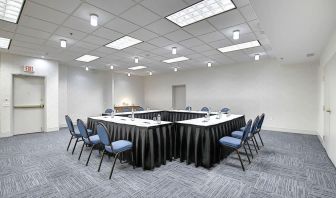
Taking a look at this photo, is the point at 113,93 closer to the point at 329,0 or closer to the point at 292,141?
the point at 292,141

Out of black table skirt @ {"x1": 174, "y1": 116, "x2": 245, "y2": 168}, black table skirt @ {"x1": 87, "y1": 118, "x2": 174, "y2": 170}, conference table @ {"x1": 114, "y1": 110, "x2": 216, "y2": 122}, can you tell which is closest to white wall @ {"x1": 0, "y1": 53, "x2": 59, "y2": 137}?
conference table @ {"x1": 114, "y1": 110, "x2": 216, "y2": 122}

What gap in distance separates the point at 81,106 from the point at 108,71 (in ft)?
7.99

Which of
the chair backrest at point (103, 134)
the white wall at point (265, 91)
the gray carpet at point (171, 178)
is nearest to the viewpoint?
the gray carpet at point (171, 178)

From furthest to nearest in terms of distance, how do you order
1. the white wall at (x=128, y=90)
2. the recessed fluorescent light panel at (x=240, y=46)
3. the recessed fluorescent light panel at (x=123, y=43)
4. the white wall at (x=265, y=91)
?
the white wall at (x=128, y=90)
the white wall at (x=265, y=91)
the recessed fluorescent light panel at (x=240, y=46)
the recessed fluorescent light panel at (x=123, y=43)

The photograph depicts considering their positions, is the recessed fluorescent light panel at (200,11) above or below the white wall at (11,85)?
above

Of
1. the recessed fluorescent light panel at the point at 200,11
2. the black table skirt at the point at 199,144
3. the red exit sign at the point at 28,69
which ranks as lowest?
the black table skirt at the point at 199,144

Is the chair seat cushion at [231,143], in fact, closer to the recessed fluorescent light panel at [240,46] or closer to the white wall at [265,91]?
the recessed fluorescent light panel at [240,46]

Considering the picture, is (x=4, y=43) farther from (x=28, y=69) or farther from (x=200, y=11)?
(x=200, y=11)

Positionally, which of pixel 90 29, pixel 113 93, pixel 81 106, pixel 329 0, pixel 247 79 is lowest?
pixel 81 106

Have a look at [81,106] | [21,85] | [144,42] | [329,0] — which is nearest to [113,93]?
[81,106]

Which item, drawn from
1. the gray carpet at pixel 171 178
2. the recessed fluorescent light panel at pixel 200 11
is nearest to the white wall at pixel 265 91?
the gray carpet at pixel 171 178

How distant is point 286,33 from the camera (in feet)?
10.7

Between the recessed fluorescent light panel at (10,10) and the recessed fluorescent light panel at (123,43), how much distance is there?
199 centimetres

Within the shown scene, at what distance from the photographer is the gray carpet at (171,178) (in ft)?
7.63
